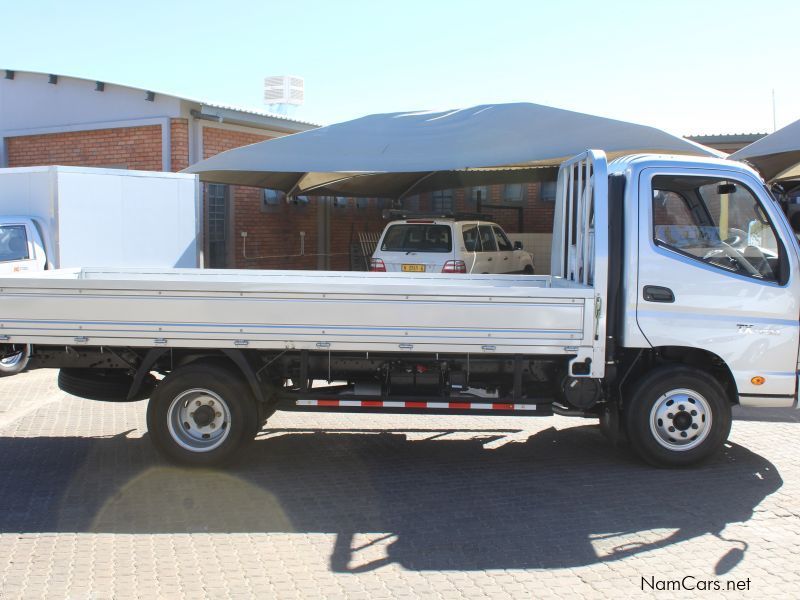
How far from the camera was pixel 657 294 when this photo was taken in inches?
Answer: 240

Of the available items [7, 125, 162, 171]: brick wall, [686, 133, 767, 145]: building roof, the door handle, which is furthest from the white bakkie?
[686, 133, 767, 145]: building roof

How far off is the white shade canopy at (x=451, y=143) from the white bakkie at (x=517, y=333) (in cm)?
425

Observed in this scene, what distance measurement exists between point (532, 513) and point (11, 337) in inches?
160

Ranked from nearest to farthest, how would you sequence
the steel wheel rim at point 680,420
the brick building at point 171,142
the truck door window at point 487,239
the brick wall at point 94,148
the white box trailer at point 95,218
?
the steel wheel rim at point 680,420
the white box trailer at point 95,218
the truck door window at point 487,239
the brick building at point 171,142
the brick wall at point 94,148

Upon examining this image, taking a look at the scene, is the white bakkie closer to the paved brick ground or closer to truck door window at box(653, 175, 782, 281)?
truck door window at box(653, 175, 782, 281)

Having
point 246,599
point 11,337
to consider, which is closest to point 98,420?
point 11,337

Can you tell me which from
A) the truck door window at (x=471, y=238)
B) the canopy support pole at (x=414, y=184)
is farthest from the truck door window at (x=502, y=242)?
the canopy support pole at (x=414, y=184)

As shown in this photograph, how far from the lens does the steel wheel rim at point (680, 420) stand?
6188 mm

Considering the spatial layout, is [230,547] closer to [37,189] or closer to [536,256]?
[37,189]

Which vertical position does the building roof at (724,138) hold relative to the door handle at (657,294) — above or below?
above

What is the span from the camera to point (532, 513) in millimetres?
5477

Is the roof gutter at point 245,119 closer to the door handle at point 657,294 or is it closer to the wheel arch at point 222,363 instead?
the wheel arch at point 222,363

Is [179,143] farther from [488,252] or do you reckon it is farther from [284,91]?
[284,91]

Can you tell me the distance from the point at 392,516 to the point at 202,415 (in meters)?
1.81
